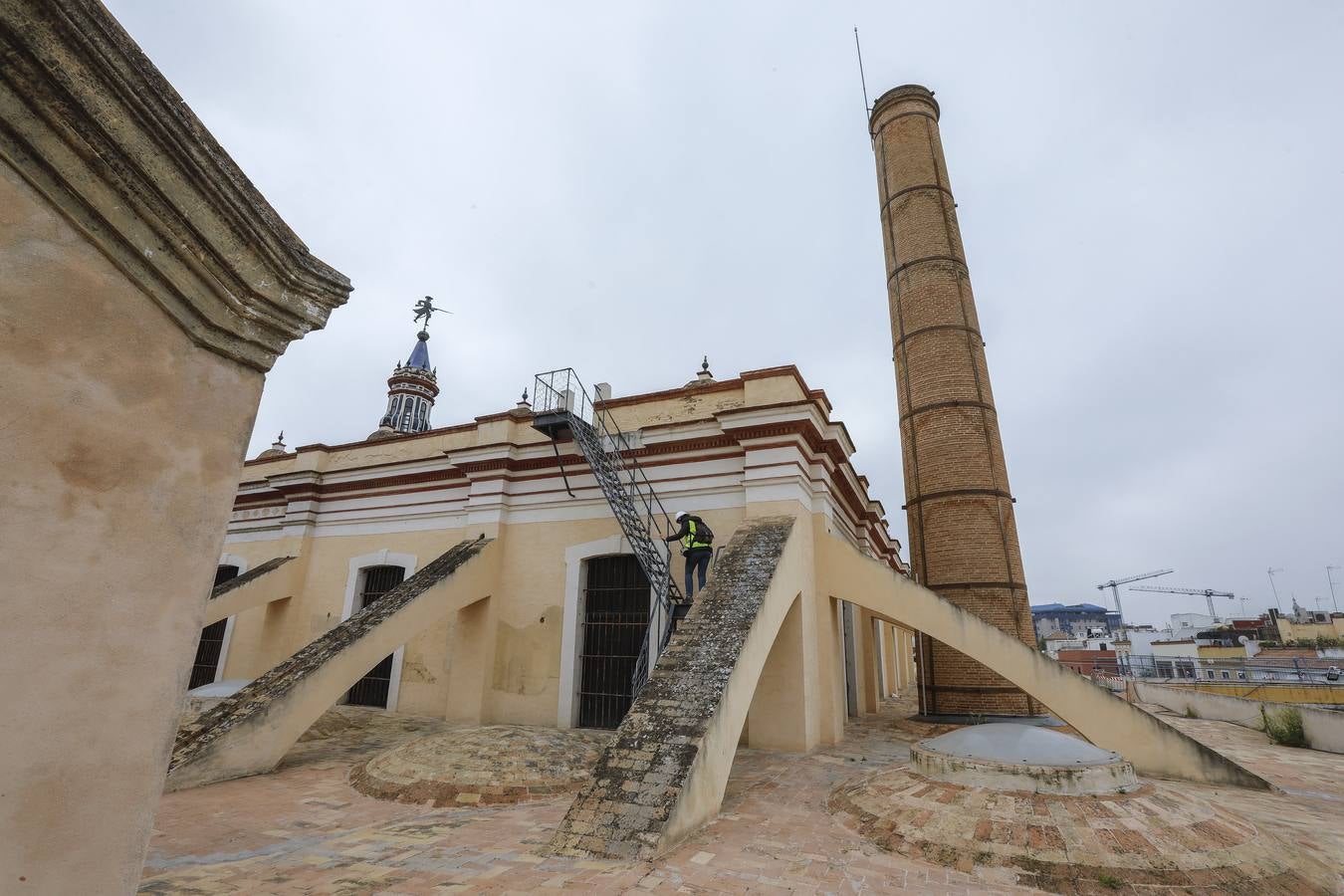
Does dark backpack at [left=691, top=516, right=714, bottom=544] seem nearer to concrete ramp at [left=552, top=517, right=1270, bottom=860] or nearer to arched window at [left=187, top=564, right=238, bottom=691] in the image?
concrete ramp at [left=552, top=517, right=1270, bottom=860]

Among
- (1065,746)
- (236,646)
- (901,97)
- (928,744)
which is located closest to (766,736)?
(928,744)

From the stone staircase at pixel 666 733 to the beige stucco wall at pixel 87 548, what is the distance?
341 cm

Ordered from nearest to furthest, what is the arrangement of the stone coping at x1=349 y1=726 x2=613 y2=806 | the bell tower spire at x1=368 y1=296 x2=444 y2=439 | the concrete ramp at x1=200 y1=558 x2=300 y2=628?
the stone coping at x1=349 y1=726 x2=613 y2=806 < the concrete ramp at x1=200 y1=558 x2=300 y2=628 < the bell tower spire at x1=368 y1=296 x2=444 y2=439

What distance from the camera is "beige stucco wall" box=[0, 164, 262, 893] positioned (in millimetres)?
1911

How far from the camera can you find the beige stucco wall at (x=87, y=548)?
1911mm

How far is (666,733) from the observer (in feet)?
18.6

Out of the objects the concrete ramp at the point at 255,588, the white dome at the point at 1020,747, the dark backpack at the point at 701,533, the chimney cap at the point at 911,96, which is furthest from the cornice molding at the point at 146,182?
the chimney cap at the point at 911,96

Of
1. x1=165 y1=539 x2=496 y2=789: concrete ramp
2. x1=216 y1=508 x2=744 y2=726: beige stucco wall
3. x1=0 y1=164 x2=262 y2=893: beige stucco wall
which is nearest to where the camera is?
x1=0 y1=164 x2=262 y2=893: beige stucco wall

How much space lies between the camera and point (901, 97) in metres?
A: 15.9

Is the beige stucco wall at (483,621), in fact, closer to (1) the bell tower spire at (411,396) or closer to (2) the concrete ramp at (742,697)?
(2) the concrete ramp at (742,697)

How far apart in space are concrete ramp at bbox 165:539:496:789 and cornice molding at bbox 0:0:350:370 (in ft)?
22.0

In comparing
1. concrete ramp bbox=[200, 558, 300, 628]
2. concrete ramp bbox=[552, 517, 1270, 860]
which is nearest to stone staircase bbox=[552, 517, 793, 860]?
concrete ramp bbox=[552, 517, 1270, 860]

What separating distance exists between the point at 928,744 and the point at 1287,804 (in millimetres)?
3675

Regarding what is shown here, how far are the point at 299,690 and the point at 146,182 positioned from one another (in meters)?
7.64
